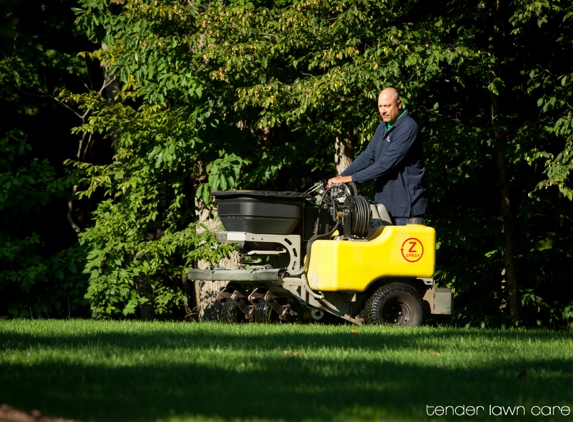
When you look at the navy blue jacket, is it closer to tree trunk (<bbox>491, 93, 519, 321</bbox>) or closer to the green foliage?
tree trunk (<bbox>491, 93, 519, 321</bbox>)

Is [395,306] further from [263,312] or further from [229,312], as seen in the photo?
[229,312]

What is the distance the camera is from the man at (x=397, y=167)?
8508mm

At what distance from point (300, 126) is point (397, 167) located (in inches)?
149

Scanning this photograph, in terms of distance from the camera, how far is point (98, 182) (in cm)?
1402

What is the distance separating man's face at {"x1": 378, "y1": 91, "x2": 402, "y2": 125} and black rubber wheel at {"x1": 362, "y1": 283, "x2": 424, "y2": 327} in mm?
1570

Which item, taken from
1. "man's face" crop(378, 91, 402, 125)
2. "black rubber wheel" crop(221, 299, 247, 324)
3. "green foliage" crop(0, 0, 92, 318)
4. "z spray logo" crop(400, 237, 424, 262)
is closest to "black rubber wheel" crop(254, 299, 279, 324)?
"black rubber wheel" crop(221, 299, 247, 324)

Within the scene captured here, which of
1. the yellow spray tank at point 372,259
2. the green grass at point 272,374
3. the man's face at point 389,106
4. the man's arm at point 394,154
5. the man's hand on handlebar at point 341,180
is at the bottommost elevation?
the green grass at point 272,374

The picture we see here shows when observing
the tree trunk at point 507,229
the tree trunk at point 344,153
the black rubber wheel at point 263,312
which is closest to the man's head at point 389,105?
the black rubber wheel at point 263,312

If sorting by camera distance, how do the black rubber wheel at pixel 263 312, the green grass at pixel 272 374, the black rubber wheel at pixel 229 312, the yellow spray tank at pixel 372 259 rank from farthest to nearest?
the black rubber wheel at pixel 229 312 < the black rubber wheel at pixel 263 312 < the yellow spray tank at pixel 372 259 < the green grass at pixel 272 374

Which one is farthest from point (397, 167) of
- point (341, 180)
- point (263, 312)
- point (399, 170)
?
point (263, 312)

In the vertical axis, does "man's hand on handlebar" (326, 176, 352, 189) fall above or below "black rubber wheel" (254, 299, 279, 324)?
above

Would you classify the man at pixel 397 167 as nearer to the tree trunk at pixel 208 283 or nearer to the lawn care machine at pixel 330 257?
the lawn care machine at pixel 330 257

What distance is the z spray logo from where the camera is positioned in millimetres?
8477

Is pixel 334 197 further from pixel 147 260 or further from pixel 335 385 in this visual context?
pixel 147 260
